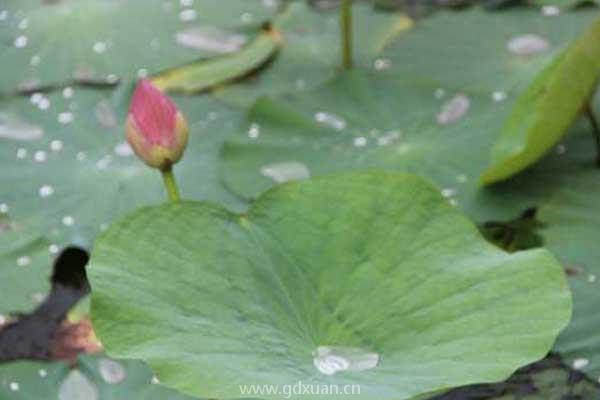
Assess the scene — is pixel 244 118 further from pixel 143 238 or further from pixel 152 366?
pixel 152 366

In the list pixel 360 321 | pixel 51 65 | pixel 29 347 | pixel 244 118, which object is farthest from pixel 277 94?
pixel 360 321

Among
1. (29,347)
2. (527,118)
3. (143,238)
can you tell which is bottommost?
(29,347)

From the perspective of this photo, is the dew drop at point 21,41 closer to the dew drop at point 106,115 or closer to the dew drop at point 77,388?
the dew drop at point 106,115

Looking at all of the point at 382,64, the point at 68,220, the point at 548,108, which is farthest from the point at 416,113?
the point at 68,220

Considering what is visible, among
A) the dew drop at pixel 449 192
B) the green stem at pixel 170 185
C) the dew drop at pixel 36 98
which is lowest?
the dew drop at pixel 36 98

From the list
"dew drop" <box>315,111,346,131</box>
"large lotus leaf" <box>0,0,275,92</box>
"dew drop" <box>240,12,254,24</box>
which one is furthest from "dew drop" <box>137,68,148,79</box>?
"dew drop" <box>315,111,346,131</box>

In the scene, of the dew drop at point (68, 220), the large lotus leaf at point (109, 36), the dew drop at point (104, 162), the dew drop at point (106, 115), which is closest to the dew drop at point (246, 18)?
the large lotus leaf at point (109, 36)

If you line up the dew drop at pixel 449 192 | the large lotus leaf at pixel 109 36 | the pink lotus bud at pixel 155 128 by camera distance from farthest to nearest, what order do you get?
the large lotus leaf at pixel 109 36 → the dew drop at pixel 449 192 → the pink lotus bud at pixel 155 128

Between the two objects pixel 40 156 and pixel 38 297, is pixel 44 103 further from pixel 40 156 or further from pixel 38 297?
pixel 38 297
